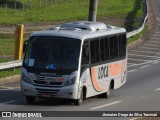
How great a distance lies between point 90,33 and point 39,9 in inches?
2244

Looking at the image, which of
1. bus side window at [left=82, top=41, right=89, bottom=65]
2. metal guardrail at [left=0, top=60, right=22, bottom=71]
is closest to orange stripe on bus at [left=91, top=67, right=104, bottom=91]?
bus side window at [left=82, top=41, right=89, bottom=65]

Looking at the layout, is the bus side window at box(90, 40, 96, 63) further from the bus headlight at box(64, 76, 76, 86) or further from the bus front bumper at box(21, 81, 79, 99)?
→ the bus front bumper at box(21, 81, 79, 99)

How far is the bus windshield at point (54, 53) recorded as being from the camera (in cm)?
2017

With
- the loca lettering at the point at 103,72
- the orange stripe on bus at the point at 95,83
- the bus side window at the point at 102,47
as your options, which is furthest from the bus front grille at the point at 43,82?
the bus side window at the point at 102,47

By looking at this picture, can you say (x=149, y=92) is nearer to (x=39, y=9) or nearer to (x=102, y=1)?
(x=39, y=9)

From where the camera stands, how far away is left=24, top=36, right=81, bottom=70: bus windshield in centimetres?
2017

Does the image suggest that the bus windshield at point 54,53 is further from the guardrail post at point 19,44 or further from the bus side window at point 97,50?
the guardrail post at point 19,44

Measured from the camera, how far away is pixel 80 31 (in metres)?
21.4

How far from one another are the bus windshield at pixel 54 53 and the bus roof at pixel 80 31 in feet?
0.52

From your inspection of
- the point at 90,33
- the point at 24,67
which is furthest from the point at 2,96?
the point at 90,33

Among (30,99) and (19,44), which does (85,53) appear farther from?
(19,44)

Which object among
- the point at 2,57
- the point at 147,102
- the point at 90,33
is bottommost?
the point at 2,57

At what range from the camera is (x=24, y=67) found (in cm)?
2041

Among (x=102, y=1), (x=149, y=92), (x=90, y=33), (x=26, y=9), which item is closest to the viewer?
(x=90, y=33)
